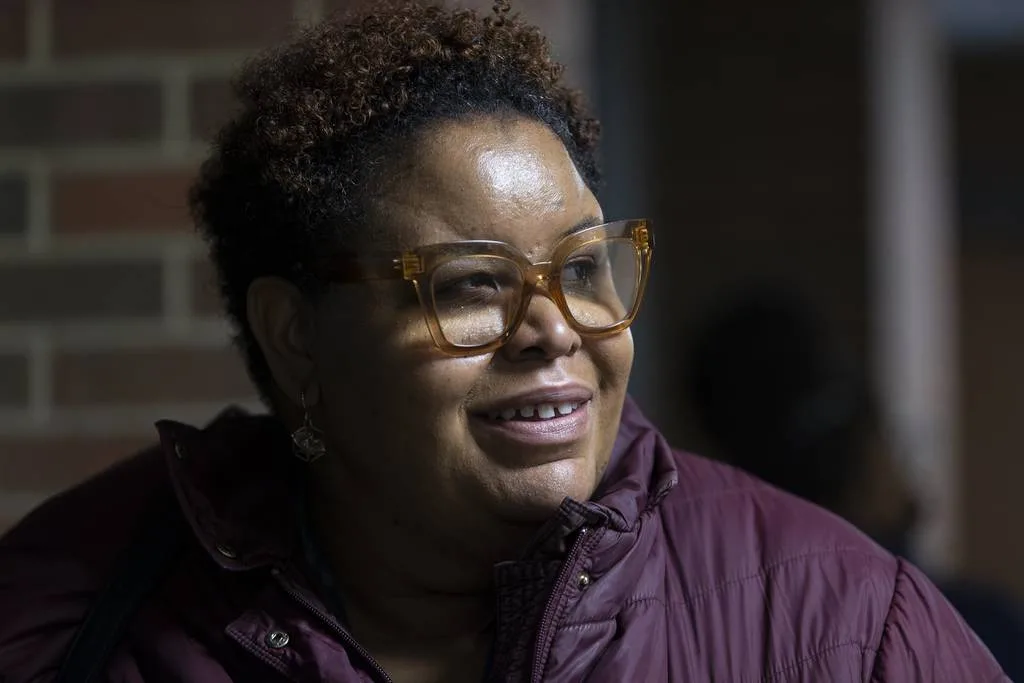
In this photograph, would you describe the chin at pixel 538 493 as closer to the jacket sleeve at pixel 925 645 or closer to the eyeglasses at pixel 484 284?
the eyeglasses at pixel 484 284

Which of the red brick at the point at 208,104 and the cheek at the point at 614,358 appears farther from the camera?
the red brick at the point at 208,104

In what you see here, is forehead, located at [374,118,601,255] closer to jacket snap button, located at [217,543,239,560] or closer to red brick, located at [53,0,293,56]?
jacket snap button, located at [217,543,239,560]

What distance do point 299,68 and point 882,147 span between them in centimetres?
368

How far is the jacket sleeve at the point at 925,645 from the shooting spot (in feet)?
5.79

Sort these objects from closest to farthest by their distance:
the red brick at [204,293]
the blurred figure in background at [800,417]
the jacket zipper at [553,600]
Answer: the jacket zipper at [553,600] → the red brick at [204,293] → the blurred figure in background at [800,417]

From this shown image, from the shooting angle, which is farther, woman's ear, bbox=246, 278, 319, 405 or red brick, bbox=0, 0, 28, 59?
red brick, bbox=0, 0, 28, 59

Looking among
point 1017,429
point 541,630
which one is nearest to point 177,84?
point 541,630

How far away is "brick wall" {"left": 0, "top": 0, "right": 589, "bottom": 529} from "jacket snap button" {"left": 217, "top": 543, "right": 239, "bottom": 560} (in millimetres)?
803

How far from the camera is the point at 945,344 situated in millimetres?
5910

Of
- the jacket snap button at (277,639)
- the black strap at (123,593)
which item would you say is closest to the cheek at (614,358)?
the jacket snap button at (277,639)

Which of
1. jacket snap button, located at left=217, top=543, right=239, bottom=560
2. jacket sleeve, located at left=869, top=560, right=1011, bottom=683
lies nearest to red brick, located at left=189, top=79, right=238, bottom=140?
jacket snap button, located at left=217, top=543, right=239, bottom=560

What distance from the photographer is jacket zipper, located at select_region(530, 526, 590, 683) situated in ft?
5.77

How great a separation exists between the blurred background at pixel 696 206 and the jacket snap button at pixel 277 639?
95cm

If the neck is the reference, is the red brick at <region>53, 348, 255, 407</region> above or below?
above
